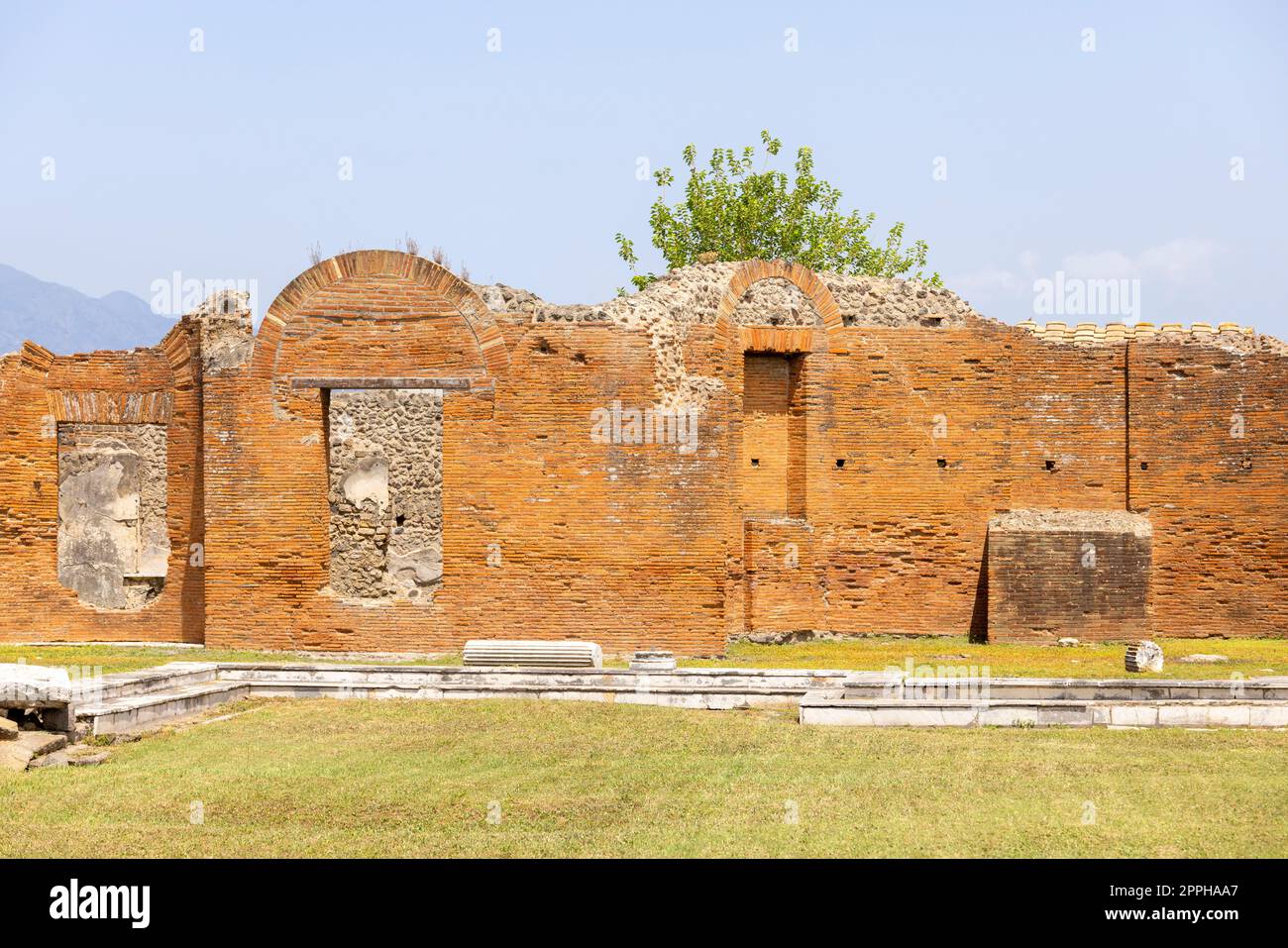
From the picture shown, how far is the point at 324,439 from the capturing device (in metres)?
15.7

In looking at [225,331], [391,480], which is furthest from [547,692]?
[391,480]

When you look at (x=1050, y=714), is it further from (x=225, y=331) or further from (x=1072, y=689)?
(x=225, y=331)

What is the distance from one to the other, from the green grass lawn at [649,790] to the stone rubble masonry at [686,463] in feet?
14.9

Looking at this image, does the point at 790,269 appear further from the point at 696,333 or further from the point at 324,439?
the point at 324,439

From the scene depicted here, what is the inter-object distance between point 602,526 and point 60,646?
584 cm

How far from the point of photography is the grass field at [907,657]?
13.8m

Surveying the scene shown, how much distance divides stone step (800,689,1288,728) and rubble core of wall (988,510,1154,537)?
5.82 meters

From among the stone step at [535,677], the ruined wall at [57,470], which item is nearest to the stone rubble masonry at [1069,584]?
the stone step at [535,677]

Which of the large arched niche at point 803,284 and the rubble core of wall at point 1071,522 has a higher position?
the large arched niche at point 803,284

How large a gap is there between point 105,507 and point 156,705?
15.1m

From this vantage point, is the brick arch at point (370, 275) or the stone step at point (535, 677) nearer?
A: the stone step at point (535, 677)

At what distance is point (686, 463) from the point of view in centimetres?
1539

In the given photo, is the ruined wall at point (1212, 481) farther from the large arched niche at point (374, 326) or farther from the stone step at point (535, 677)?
the large arched niche at point (374, 326)
